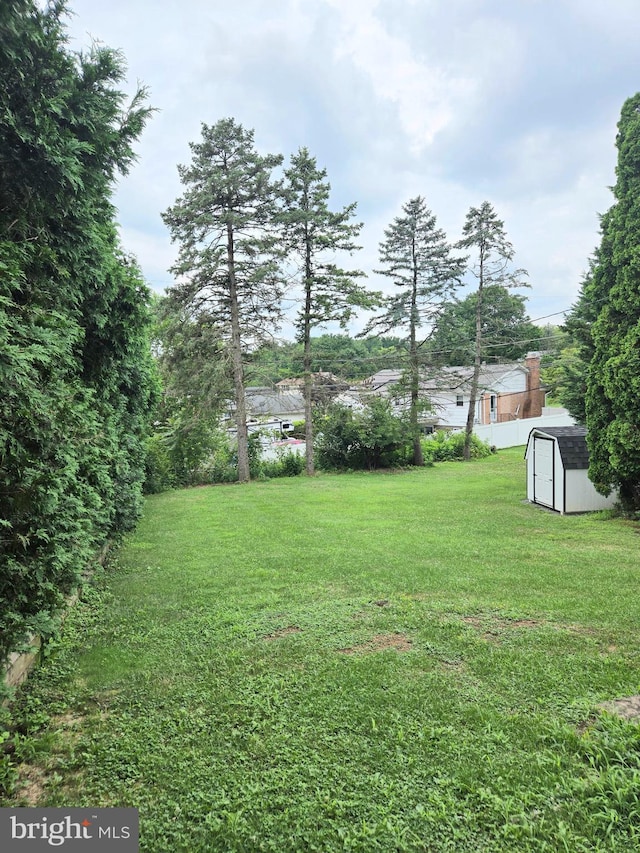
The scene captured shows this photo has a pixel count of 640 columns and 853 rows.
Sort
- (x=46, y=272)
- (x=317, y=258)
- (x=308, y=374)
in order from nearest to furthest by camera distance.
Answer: (x=46, y=272), (x=317, y=258), (x=308, y=374)

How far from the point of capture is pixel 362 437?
55.6 ft

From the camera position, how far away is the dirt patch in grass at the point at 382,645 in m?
3.34

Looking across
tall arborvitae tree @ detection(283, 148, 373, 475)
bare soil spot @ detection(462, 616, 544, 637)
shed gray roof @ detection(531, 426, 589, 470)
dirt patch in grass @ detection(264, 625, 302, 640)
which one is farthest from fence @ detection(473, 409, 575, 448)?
dirt patch in grass @ detection(264, 625, 302, 640)

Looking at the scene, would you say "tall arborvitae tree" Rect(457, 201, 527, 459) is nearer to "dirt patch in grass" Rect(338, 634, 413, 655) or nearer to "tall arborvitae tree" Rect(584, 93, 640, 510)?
"tall arborvitae tree" Rect(584, 93, 640, 510)

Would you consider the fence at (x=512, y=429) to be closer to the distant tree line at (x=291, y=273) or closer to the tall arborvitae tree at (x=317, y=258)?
the distant tree line at (x=291, y=273)

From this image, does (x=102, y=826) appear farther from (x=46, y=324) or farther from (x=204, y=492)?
(x=204, y=492)

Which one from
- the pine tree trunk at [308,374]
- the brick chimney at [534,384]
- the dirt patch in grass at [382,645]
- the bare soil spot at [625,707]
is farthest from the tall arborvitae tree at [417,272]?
the bare soil spot at [625,707]

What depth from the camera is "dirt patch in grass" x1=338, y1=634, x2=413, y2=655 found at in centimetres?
334

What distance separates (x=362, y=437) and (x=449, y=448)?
5719 millimetres

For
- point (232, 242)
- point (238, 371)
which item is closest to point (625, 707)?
point (238, 371)

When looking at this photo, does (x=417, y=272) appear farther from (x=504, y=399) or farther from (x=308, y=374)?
(x=504, y=399)

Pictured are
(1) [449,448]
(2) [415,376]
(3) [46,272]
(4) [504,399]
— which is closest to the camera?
(3) [46,272]

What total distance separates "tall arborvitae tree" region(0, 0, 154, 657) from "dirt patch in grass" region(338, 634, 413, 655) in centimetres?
208

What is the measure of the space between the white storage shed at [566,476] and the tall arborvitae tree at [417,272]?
862 centimetres
